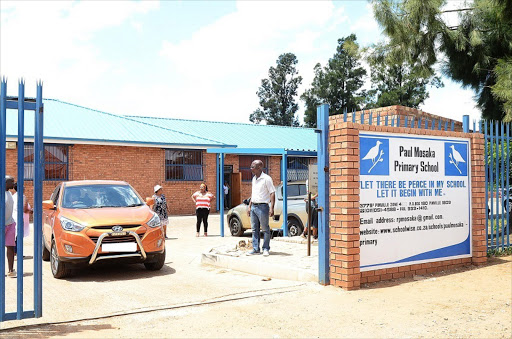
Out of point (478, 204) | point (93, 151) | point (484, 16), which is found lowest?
point (478, 204)

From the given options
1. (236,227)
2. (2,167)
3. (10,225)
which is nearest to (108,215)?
(10,225)

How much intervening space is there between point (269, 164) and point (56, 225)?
20.2m

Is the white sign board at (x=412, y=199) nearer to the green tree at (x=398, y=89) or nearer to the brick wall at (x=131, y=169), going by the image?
the brick wall at (x=131, y=169)

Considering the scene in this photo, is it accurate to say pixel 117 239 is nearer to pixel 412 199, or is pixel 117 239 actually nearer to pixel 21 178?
pixel 21 178

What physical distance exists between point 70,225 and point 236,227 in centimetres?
718

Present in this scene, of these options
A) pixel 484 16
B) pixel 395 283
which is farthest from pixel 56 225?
pixel 484 16

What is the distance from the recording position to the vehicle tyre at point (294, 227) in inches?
528

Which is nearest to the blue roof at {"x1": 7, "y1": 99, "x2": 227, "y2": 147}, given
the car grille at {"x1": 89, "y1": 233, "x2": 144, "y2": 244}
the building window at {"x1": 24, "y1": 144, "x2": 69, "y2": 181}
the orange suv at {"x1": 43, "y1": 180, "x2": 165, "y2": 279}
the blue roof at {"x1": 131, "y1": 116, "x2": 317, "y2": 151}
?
the building window at {"x1": 24, "y1": 144, "x2": 69, "y2": 181}

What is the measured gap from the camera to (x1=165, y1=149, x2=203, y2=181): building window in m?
24.4

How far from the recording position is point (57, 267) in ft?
26.3

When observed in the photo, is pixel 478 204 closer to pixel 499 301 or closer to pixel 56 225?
pixel 499 301

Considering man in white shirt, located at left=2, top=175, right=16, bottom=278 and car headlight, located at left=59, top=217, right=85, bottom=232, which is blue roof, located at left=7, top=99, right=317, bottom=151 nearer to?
man in white shirt, located at left=2, top=175, right=16, bottom=278

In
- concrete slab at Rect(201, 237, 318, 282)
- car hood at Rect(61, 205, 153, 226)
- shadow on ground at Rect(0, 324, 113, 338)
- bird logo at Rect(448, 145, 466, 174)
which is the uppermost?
bird logo at Rect(448, 145, 466, 174)

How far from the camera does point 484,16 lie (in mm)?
14086
